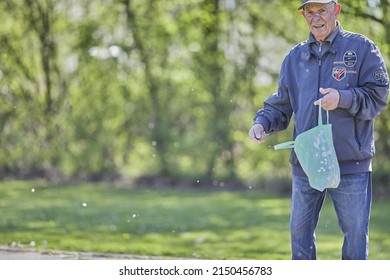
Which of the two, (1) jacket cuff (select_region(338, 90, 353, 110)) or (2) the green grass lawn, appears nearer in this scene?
(1) jacket cuff (select_region(338, 90, 353, 110))

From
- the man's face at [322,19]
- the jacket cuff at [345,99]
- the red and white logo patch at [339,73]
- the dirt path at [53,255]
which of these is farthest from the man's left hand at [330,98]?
the dirt path at [53,255]

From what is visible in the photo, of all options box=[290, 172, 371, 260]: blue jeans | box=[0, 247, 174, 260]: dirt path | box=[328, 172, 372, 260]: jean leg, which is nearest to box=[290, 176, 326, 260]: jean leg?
box=[290, 172, 371, 260]: blue jeans

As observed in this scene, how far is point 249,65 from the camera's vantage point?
30.0ft

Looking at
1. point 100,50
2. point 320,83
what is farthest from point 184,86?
point 320,83

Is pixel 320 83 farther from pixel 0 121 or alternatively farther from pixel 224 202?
pixel 0 121

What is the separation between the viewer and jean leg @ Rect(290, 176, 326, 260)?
11.6 ft

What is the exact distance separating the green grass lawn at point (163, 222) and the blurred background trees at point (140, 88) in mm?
454

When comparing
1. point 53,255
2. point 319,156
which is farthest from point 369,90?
point 53,255

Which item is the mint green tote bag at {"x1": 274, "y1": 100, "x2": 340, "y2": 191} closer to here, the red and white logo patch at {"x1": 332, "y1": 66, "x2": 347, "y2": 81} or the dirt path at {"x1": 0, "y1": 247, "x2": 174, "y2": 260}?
the red and white logo patch at {"x1": 332, "y1": 66, "x2": 347, "y2": 81}

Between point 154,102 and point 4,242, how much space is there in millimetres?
4320

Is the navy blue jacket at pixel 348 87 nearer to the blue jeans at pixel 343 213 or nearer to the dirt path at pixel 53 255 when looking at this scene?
the blue jeans at pixel 343 213

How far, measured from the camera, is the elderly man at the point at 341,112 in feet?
11.3

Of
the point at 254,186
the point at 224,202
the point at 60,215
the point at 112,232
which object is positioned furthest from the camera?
the point at 254,186

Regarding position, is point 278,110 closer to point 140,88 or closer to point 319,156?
→ point 319,156
